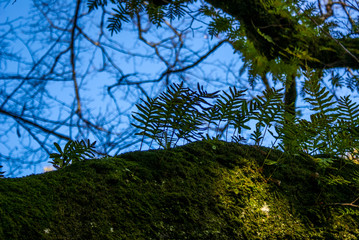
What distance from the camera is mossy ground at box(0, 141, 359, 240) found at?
0.63 m

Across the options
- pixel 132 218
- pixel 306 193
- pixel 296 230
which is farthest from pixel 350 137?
pixel 132 218

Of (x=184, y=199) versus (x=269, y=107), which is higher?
(x=269, y=107)

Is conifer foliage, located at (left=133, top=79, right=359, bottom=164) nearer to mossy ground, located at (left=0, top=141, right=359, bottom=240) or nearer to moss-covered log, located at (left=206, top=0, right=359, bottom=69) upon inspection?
mossy ground, located at (left=0, top=141, right=359, bottom=240)

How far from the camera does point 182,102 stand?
918mm

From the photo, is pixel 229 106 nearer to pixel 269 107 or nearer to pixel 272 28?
pixel 269 107

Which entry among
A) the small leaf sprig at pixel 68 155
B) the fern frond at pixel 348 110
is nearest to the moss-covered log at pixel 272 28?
the fern frond at pixel 348 110

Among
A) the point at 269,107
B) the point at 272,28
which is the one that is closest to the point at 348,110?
the point at 269,107

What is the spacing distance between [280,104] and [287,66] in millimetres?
1839

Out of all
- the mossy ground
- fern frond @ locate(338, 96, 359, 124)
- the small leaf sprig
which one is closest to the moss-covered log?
fern frond @ locate(338, 96, 359, 124)

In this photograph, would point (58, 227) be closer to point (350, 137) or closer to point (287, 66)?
point (350, 137)

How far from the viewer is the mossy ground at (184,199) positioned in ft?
2.07

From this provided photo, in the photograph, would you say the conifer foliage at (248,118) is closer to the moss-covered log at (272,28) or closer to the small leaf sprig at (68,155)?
the small leaf sprig at (68,155)

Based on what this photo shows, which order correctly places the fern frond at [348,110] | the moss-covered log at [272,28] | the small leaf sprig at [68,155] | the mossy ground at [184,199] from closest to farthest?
the mossy ground at [184,199], the small leaf sprig at [68,155], the fern frond at [348,110], the moss-covered log at [272,28]

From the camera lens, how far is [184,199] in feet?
2.58
